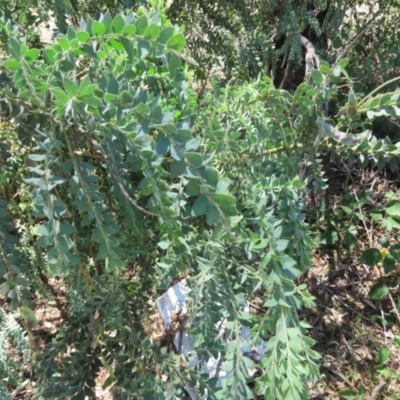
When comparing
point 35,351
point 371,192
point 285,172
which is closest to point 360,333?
point 371,192

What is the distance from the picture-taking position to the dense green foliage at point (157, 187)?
0.64 metres

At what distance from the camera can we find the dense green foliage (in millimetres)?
638

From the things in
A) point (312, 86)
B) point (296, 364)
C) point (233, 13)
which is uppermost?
point (233, 13)

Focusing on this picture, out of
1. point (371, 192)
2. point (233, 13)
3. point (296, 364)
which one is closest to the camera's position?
point (296, 364)

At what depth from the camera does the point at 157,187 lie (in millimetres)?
702

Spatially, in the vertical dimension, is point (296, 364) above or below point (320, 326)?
above

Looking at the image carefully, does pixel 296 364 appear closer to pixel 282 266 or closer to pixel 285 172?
pixel 282 266

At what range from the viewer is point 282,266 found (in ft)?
2.53

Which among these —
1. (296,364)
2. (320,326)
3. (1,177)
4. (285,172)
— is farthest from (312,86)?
(320,326)

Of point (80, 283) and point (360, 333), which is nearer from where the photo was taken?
point (80, 283)

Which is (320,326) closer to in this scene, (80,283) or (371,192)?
(371,192)

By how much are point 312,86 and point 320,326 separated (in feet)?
4.73

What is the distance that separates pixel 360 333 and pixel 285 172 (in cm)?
125

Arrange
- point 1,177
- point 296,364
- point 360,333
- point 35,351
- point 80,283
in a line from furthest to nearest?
point 360,333, point 80,283, point 1,177, point 35,351, point 296,364
